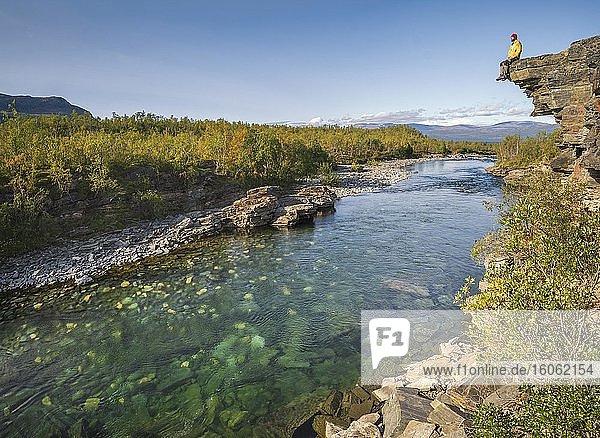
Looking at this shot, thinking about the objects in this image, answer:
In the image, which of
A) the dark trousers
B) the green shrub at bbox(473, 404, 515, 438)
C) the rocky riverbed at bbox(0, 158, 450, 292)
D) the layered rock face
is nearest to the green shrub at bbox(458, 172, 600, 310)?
the green shrub at bbox(473, 404, 515, 438)

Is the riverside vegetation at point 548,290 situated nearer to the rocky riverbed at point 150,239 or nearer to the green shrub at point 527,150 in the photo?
the rocky riverbed at point 150,239

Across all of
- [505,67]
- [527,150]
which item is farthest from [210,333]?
[527,150]

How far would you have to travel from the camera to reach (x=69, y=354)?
14742mm

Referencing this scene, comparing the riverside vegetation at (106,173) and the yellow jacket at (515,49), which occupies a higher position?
the yellow jacket at (515,49)

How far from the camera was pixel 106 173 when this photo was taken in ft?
109

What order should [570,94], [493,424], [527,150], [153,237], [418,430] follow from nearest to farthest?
[493,424]
[418,430]
[570,94]
[153,237]
[527,150]

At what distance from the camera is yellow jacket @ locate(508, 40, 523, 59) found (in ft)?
74.1

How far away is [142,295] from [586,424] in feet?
62.4

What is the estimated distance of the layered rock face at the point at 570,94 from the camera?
17.1 metres

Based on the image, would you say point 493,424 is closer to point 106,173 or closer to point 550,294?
point 550,294

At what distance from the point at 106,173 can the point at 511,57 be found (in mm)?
32464

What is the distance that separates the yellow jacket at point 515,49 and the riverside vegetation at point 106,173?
2871cm

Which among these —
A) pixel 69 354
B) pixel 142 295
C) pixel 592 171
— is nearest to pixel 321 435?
pixel 69 354

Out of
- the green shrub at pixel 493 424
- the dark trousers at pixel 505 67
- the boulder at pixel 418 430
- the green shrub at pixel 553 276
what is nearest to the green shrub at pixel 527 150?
the dark trousers at pixel 505 67
